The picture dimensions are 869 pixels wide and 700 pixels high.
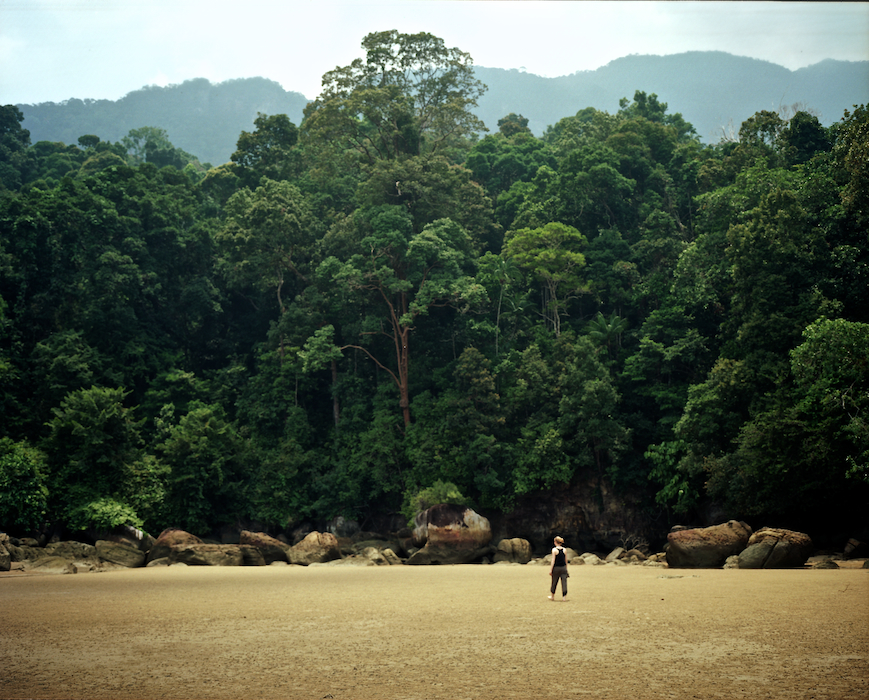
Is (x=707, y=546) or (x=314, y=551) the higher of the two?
(x=707, y=546)

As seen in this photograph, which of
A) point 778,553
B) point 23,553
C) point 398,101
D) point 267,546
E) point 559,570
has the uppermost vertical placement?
point 398,101

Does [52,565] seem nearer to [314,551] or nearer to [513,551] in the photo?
[314,551]

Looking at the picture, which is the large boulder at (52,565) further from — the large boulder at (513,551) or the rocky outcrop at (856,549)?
the rocky outcrop at (856,549)

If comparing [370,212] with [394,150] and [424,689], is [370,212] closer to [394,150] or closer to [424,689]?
[394,150]

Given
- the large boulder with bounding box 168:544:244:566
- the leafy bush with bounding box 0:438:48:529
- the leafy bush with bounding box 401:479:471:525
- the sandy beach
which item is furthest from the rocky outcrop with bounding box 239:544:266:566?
the sandy beach

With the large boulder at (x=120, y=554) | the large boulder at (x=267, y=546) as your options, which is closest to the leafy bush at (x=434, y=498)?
the large boulder at (x=267, y=546)

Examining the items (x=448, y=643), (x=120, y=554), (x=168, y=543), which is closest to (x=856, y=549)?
(x=448, y=643)

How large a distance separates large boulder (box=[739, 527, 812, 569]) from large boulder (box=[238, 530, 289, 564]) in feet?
53.8

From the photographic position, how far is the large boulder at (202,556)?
23.8m

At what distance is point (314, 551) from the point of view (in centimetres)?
2553

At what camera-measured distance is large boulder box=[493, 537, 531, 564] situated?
2562 cm

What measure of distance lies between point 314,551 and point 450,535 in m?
5.36

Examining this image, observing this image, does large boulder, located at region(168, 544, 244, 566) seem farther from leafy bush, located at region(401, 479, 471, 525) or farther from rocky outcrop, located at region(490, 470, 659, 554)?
rocky outcrop, located at region(490, 470, 659, 554)

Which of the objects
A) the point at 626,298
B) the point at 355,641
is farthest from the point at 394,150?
the point at 355,641
